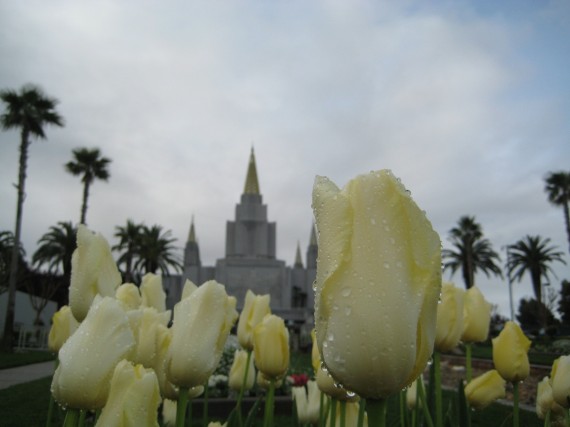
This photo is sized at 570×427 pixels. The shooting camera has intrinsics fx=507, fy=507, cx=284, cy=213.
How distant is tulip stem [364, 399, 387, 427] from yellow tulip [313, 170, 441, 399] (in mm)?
10

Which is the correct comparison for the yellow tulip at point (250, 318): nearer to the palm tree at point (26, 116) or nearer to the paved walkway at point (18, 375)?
the paved walkway at point (18, 375)

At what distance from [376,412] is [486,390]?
5.09 ft

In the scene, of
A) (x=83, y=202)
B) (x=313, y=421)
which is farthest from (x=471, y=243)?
(x=313, y=421)

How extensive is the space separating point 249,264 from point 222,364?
3747 cm

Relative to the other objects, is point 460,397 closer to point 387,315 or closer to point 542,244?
point 387,315

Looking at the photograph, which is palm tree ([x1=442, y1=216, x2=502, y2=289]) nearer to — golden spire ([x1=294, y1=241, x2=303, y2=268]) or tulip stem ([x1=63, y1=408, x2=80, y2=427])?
golden spire ([x1=294, y1=241, x2=303, y2=268])

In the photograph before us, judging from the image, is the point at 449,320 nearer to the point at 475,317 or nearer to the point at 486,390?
the point at 475,317

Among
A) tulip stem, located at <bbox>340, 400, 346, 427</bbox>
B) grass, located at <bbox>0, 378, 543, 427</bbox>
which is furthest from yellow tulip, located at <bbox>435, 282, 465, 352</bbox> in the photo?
grass, located at <bbox>0, 378, 543, 427</bbox>

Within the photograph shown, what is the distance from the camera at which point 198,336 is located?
1326 mm

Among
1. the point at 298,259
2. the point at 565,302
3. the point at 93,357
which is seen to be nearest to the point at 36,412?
the point at 93,357

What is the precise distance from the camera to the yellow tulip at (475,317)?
207 cm

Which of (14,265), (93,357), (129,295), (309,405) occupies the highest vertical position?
(14,265)

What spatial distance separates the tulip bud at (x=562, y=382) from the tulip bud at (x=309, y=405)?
2.92 ft

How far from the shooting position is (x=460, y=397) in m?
1.70
